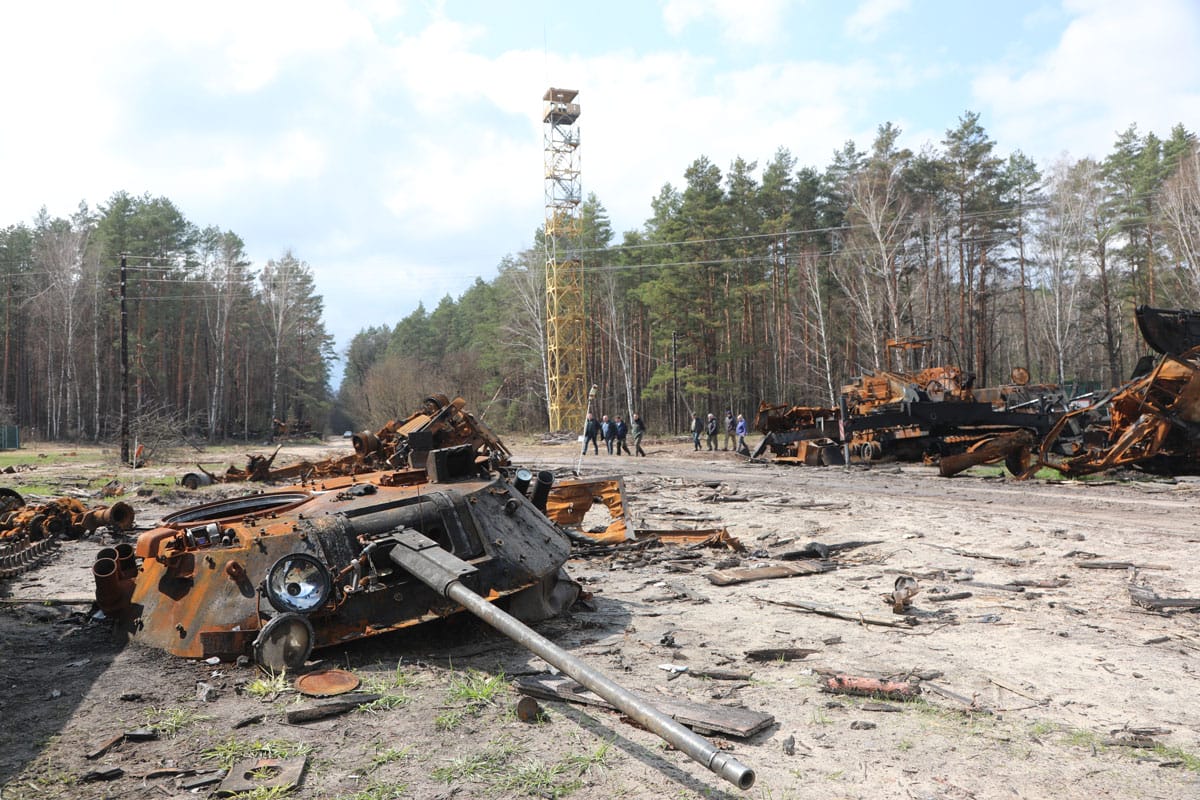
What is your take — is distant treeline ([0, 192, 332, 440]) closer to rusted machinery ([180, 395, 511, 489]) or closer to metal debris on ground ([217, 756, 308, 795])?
rusted machinery ([180, 395, 511, 489])

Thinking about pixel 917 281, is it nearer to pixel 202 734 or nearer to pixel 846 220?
pixel 846 220

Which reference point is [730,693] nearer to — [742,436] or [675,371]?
[742,436]

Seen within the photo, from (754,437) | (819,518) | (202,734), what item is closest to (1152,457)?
(819,518)

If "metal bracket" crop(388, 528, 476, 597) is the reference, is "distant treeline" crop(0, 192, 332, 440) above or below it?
above

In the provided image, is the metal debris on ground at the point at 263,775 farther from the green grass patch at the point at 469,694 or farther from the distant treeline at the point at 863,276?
the distant treeline at the point at 863,276

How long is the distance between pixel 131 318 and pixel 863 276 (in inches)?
1953

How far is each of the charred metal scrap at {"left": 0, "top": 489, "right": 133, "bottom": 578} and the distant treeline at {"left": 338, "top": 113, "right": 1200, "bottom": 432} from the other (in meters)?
29.9

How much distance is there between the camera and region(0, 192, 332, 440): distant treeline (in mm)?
54344

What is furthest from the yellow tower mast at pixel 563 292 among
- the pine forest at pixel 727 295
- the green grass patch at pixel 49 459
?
the green grass patch at pixel 49 459

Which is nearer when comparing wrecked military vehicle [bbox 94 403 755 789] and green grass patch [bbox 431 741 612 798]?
green grass patch [bbox 431 741 612 798]

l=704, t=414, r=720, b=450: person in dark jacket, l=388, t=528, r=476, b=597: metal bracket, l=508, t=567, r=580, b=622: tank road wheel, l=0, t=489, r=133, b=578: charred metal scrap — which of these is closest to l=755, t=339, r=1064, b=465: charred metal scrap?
l=704, t=414, r=720, b=450: person in dark jacket

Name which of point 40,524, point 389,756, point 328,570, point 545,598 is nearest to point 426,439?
point 545,598

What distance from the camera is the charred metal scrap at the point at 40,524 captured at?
11.3 m

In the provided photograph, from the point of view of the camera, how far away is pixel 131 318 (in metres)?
58.7
